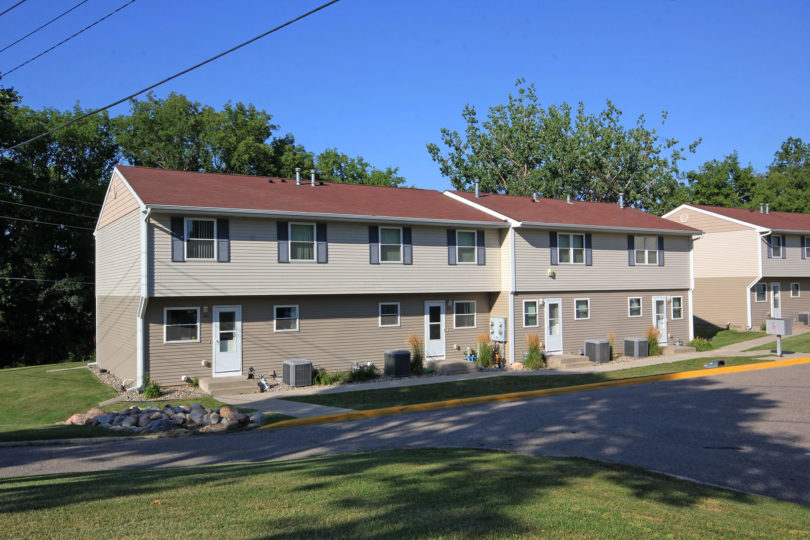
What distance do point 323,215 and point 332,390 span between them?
545 cm

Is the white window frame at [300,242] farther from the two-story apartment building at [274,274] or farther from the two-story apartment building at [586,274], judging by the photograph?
the two-story apartment building at [586,274]

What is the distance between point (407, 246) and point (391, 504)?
16.8 m

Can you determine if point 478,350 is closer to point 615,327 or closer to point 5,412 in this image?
point 615,327

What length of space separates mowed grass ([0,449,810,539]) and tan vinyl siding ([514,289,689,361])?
52.2 ft

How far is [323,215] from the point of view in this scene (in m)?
20.8

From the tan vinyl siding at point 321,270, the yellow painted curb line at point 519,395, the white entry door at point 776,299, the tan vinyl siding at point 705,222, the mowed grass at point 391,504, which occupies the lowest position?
the yellow painted curb line at point 519,395

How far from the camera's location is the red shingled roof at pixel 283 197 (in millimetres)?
19859

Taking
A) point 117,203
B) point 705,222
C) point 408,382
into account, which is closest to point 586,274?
point 408,382

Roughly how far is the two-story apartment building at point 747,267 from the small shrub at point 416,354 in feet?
65.2

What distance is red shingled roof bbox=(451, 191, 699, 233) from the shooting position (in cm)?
2602

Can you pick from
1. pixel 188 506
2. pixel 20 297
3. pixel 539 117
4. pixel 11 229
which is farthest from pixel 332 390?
pixel 539 117

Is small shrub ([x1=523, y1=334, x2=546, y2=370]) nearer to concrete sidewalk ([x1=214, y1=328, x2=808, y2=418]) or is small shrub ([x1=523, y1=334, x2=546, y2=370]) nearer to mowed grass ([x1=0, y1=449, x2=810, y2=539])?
concrete sidewalk ([x1=214, y1=328, x2=808, y2=418])

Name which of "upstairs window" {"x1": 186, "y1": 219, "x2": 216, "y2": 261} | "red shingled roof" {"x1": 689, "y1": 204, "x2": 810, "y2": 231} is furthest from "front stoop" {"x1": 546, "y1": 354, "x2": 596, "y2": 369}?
"red shingled roof" {"x1": 689, "y1": 204, "x2": 810, "y2": 231}

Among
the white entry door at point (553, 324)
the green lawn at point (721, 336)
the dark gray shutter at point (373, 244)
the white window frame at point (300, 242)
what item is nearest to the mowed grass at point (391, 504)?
the white window frame at point (300, 242)
